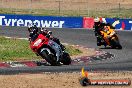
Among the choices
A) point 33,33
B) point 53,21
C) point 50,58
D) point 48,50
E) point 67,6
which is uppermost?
point 33,33

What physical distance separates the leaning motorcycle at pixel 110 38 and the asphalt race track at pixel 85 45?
490mm

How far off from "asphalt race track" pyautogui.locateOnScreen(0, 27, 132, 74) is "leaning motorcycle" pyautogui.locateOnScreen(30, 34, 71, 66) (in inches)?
26.5

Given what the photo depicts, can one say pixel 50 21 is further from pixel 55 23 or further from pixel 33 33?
pixel 33 33

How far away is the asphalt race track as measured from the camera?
18.8 m

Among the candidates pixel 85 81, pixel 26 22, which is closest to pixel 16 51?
pixel 85 81

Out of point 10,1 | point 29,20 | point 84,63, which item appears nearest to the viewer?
point 84,63

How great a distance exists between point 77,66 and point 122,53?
6577mm

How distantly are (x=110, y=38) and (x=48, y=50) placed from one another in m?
8.36

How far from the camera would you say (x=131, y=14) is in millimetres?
53188

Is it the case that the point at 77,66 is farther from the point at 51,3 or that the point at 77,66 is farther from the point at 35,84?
the point at 51,3

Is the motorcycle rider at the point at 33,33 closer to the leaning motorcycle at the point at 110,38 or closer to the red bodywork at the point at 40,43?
the red bodywork at the point at 40,43

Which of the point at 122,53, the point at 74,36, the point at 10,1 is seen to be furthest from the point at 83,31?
the point at 10,1

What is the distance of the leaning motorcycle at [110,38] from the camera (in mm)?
27500

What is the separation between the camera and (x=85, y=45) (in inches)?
1192
